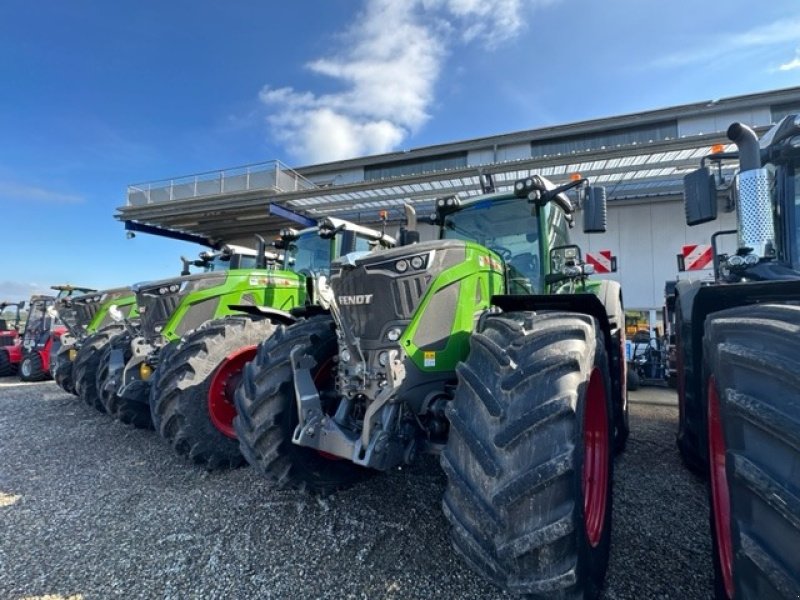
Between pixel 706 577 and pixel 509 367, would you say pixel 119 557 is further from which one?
pixel 706 577

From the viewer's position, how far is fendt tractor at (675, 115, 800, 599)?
1115 mm

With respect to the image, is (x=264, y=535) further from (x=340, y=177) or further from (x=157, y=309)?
(x=340, y=177)

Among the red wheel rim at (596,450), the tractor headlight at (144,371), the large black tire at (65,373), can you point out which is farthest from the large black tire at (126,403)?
the red wheel rim at (596,450)

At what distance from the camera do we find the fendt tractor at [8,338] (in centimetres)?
1186

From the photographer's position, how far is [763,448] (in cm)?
120

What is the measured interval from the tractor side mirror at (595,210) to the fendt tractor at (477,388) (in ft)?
0.04

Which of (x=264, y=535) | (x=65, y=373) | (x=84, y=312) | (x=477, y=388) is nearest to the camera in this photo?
(x=477, y=388)

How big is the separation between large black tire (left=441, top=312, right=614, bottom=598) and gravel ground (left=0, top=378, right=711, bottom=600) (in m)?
0.65

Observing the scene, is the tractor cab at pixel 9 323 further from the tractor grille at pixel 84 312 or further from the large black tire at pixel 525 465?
the large black tire at pixel 525 465

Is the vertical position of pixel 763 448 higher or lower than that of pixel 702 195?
lower

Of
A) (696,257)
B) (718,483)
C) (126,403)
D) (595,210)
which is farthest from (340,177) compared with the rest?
(718,483)

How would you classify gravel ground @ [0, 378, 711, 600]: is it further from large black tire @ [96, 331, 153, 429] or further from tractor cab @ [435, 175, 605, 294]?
tractor cab @ [435, 175, 605, 294]

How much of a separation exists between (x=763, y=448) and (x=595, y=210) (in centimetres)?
239

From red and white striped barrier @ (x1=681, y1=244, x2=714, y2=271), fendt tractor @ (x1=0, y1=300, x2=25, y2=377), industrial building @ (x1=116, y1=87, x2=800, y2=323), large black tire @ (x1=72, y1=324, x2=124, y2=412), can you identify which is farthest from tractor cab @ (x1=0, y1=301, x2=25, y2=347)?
red and white striped barrier @ (x1=681, y1=244, x2=714, y2=271)
